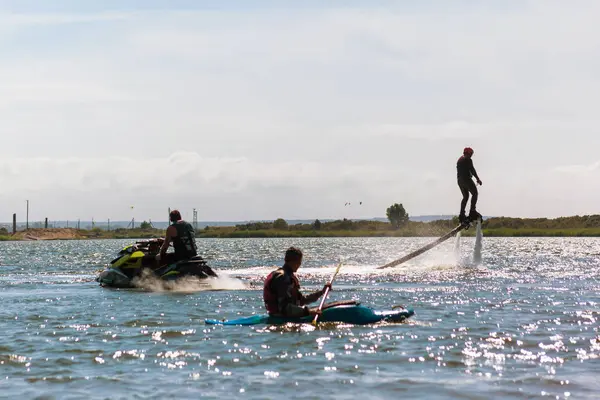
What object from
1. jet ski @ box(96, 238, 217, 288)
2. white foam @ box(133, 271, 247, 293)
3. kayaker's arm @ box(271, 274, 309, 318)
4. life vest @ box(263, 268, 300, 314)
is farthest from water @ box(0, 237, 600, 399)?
jet ski @ box(96, 238, 217, 288)

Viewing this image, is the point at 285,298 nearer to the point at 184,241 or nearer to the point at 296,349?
the point at 296,349

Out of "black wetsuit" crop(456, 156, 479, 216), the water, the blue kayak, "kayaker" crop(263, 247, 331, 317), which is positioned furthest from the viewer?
"black wetsuit" crop(456, 156, 479, 216)

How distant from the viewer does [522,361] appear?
1327 centimetres

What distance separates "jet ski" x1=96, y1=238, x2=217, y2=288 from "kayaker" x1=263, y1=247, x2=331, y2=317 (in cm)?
903

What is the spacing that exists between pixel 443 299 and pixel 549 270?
1641 centimetres

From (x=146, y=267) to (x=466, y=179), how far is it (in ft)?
36.0

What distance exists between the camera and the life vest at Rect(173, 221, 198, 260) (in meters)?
25.1

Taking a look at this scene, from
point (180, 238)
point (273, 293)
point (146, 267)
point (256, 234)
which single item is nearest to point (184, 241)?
point (180, 238)

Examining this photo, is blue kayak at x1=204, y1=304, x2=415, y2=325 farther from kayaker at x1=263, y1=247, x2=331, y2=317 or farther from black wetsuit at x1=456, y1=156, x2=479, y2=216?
black wetsuit at x1=456, y1=156, x2=479, y2=216

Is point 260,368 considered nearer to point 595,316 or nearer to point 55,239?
point 595,316

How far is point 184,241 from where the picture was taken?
25.2 m

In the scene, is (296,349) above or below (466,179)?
below

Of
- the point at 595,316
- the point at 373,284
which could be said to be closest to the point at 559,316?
the point at 595,316

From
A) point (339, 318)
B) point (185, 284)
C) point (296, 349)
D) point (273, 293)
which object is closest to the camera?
point (296, 349)
